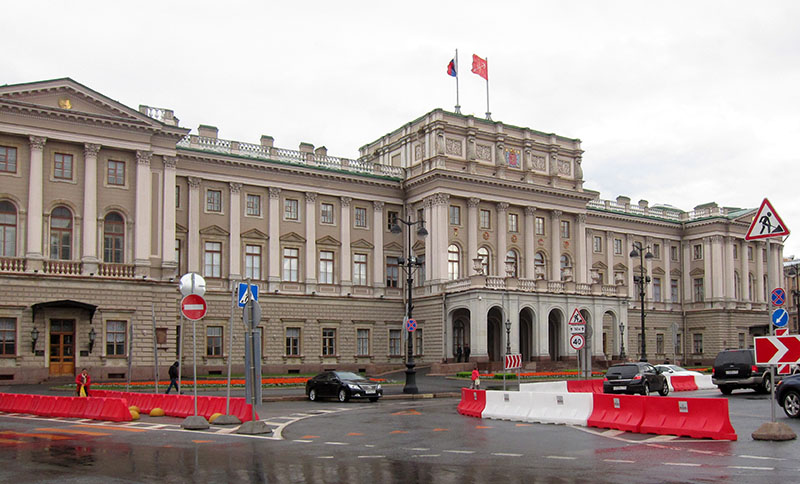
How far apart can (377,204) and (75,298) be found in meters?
24.8

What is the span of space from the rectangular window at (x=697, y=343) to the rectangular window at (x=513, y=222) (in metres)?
29.3

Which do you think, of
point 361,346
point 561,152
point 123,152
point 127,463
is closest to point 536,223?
point 561,152

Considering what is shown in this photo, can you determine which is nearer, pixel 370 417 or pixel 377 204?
pixel 370 417

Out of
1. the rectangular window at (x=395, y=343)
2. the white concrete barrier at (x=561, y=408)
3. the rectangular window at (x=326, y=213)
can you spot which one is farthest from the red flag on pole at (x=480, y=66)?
the white concrete barrier at (x=561, y=408)

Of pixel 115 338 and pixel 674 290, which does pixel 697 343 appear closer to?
pixel 674 290

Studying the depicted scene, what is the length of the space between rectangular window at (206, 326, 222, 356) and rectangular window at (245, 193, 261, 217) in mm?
8418

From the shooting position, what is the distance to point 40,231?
47156 mm

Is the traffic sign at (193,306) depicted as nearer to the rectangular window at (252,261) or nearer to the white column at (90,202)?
the white column at (90,202)

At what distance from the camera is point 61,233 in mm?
48281

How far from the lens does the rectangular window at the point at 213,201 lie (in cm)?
5762

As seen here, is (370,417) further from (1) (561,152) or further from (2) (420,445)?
(1) (561,152)

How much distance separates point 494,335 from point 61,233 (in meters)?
32.4

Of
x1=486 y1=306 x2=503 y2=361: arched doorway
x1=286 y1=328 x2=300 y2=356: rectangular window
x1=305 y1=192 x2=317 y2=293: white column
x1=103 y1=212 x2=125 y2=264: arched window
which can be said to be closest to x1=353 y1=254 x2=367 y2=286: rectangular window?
x1=305 y1=192 x2=317 y2=293: white column

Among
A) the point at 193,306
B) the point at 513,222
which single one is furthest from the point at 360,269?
the point at 193,306
